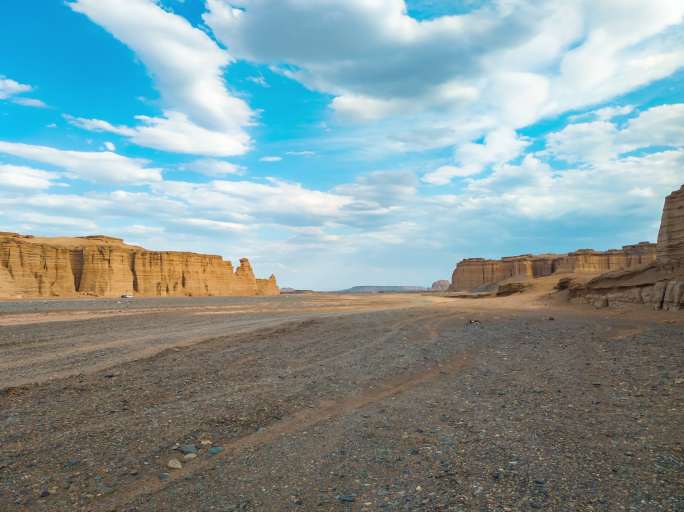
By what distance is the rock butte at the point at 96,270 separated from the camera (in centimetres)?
6156

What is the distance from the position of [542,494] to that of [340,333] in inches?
460

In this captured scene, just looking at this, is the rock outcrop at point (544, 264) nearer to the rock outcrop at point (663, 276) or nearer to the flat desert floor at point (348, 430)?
the rock outcrop at point (663, 276)

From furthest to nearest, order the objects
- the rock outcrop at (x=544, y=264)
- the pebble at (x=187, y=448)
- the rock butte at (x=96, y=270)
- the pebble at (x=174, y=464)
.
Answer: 1. the rock outcrop at (x=544, y=264)
2. the rock butte at (x=96, y=270)
3. the pebble at (x=187, y=448)
4. the pebble at (x=174, y=464)

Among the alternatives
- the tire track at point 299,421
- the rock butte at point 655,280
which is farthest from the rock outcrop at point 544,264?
the tire track at point 299,421

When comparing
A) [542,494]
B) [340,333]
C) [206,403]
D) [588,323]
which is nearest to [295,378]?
[206,403]

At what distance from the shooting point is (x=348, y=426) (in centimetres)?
541

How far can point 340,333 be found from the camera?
49.2ft

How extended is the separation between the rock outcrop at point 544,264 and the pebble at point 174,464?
6662 centimetres

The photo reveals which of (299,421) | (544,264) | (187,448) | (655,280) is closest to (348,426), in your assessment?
(299,421)

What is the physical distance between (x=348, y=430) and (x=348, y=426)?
157mm

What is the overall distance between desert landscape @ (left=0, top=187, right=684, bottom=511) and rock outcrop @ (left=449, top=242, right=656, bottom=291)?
60344mm

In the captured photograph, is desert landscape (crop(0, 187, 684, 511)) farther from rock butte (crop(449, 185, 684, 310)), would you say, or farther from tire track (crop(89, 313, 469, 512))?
rock butte (crop(449, 185, 684, 310))

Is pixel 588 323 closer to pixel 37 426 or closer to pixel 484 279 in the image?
pixel 37 426

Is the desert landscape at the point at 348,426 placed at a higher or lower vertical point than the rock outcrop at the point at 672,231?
lower
